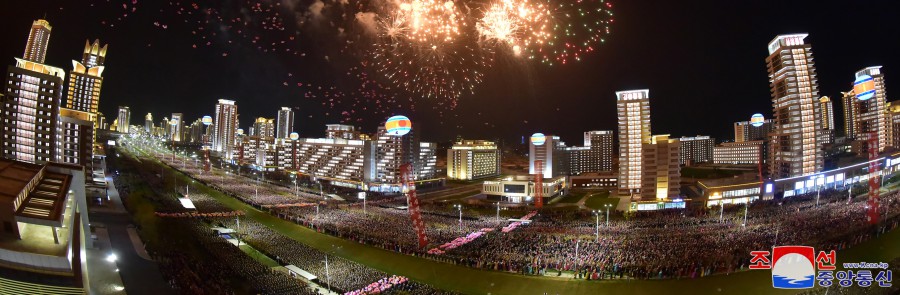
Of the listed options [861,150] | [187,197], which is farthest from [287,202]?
[861,150]

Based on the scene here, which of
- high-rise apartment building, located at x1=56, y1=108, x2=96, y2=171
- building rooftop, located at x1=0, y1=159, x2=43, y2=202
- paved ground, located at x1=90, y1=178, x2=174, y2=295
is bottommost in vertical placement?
paved ground, located at x1=90, y1=178, x2=174, y2=295

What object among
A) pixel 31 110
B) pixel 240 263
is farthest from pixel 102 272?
pixel 31 110

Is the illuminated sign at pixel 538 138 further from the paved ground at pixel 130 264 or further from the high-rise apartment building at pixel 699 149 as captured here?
the paved ground at pixel 130 264

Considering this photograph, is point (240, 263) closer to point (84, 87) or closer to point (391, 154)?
point (391, 154)

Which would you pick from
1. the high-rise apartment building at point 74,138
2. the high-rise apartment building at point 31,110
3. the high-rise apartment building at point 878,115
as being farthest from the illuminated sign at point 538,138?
the high-rise apartment building at point 31,110

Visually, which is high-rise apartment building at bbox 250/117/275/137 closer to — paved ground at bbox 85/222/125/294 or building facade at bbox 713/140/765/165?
paved ground at bbox 85/222/125/294

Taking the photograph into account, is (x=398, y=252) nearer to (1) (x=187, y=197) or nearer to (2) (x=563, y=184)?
(1) (x=187, y=197)

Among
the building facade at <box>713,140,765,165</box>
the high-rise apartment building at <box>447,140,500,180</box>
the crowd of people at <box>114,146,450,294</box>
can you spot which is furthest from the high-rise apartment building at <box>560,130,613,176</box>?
the crowd of people at <box>114,146,450,294</box>
